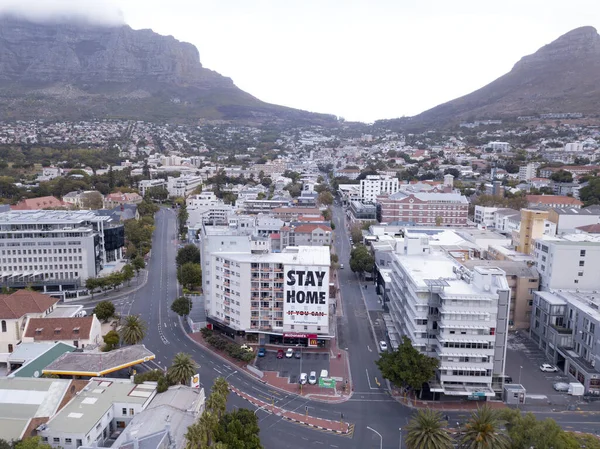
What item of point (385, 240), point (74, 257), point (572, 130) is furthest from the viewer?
point (572, 130)

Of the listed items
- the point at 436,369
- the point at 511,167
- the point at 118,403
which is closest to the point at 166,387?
the point at 118,403

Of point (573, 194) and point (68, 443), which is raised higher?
point (573, 194)

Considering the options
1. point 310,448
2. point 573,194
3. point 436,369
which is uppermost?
point 573,194

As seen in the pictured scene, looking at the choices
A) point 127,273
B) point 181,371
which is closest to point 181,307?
point 127,273

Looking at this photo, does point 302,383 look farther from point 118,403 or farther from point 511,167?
point 511,167

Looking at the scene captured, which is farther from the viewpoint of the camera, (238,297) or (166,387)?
(238,297)

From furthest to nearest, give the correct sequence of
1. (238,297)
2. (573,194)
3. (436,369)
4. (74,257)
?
(573,194) → (74,257) → (238,297) → (436,369)

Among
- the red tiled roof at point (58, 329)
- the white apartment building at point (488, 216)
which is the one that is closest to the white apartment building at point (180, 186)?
the white apartment building at point (488, 216)
